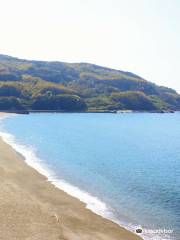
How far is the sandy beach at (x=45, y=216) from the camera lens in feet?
111

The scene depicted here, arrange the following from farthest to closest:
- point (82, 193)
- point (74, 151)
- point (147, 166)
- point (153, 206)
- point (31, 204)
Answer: point (74, 151) → point (147, 166) → point (82, 193) → point (153, 206) → point (31, 204)

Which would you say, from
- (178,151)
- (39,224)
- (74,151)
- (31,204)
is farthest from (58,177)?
(178,151)

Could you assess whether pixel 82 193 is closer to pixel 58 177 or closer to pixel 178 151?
pixel 58 177

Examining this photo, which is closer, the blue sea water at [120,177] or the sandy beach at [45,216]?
the sandy beach at [45,216]

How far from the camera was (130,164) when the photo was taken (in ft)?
251

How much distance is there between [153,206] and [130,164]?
30170mm

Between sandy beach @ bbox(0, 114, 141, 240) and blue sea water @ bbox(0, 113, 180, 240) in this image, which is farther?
blue sea water @ bbox(0, 113, 180, 240)

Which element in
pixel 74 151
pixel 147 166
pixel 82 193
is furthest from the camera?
pixel 74 151

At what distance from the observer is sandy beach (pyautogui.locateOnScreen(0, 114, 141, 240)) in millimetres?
33888

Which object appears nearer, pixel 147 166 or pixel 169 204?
pixel 169 204

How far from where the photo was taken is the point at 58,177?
201ft

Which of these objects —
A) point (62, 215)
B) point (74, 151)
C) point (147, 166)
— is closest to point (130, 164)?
point (147, 166)

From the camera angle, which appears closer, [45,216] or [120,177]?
[45,216]

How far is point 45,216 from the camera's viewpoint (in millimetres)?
38938
